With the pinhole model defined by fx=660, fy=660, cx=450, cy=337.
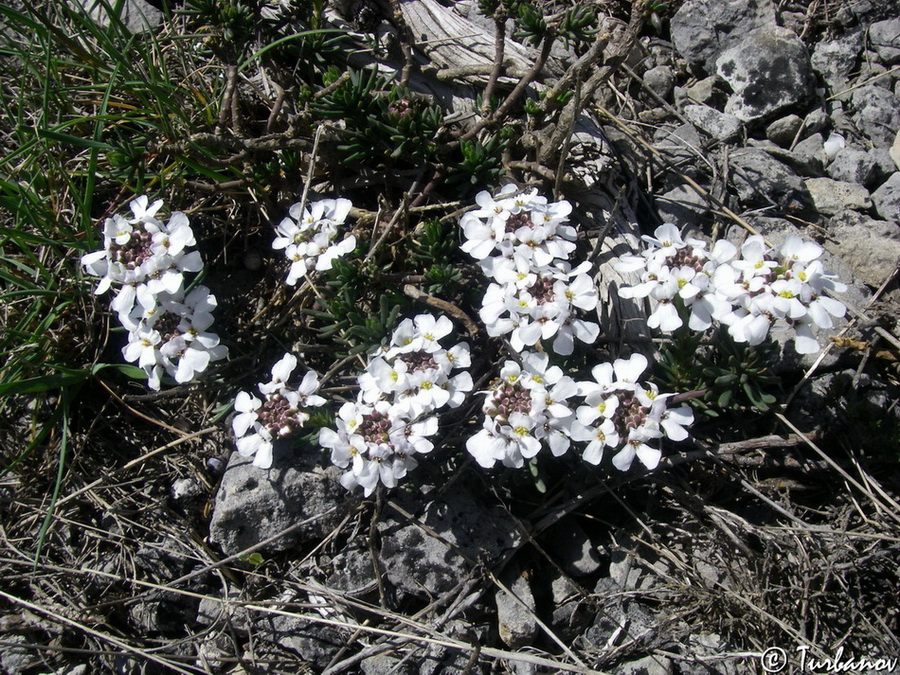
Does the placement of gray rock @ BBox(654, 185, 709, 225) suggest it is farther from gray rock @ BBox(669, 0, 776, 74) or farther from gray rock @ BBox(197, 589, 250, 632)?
gray rock @ BBox(197, 589, 250, 632)

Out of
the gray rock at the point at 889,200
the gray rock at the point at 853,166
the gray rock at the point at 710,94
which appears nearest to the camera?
the gray rock at the point at 889,200

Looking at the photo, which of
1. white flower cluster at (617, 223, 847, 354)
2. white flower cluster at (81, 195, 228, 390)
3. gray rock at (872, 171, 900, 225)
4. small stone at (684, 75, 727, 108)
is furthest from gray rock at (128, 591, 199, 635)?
gray rock at (872, 171, 900, 225)

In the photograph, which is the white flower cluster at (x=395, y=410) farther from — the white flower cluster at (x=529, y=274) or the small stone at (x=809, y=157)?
the small stone at (x=809, y=157)

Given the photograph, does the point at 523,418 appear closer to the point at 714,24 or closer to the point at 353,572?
the point at 353,572

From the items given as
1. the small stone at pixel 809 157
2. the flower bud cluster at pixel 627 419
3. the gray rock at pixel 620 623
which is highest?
the small stone at pixel 809 157

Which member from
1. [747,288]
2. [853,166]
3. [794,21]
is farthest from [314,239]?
[794,21]

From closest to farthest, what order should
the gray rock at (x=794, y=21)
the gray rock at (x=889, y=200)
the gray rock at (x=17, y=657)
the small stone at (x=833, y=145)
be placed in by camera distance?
the gray rock at (x=17, y=657) < the gray rock at (x=889, y=200) < the small stone at (x=833, y=145) < the gray rock at (x=794, y=21)

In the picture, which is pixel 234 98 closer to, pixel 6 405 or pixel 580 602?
pixel 6 405

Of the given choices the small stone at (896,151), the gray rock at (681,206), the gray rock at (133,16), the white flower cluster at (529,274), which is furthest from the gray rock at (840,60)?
the gray rock at (133,16)
